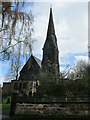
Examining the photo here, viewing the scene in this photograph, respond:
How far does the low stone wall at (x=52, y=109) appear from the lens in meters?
8.54

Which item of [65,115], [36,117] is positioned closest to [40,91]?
[36,117]

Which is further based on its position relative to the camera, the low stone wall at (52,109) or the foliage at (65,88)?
the foliage at (65,88)

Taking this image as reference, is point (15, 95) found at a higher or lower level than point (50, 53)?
lower

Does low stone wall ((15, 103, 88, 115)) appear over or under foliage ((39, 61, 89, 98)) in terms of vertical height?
under

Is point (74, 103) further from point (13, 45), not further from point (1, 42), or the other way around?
point (1, 42)

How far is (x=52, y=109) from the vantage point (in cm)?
902

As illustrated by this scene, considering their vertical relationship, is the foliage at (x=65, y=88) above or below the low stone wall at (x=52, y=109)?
above

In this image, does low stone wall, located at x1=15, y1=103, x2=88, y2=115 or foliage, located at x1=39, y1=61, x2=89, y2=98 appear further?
foliage, located at x1=39, y1=61, x2=89, y2=98

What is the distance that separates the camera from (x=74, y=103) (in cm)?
873

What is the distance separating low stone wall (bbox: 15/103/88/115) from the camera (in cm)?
854

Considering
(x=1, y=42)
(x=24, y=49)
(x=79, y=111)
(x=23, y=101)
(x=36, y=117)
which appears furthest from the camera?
(x=23, y=101)

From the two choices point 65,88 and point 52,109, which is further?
point 65,88

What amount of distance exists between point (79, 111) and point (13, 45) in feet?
16.6

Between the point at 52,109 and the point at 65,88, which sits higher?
the point at 65,88
